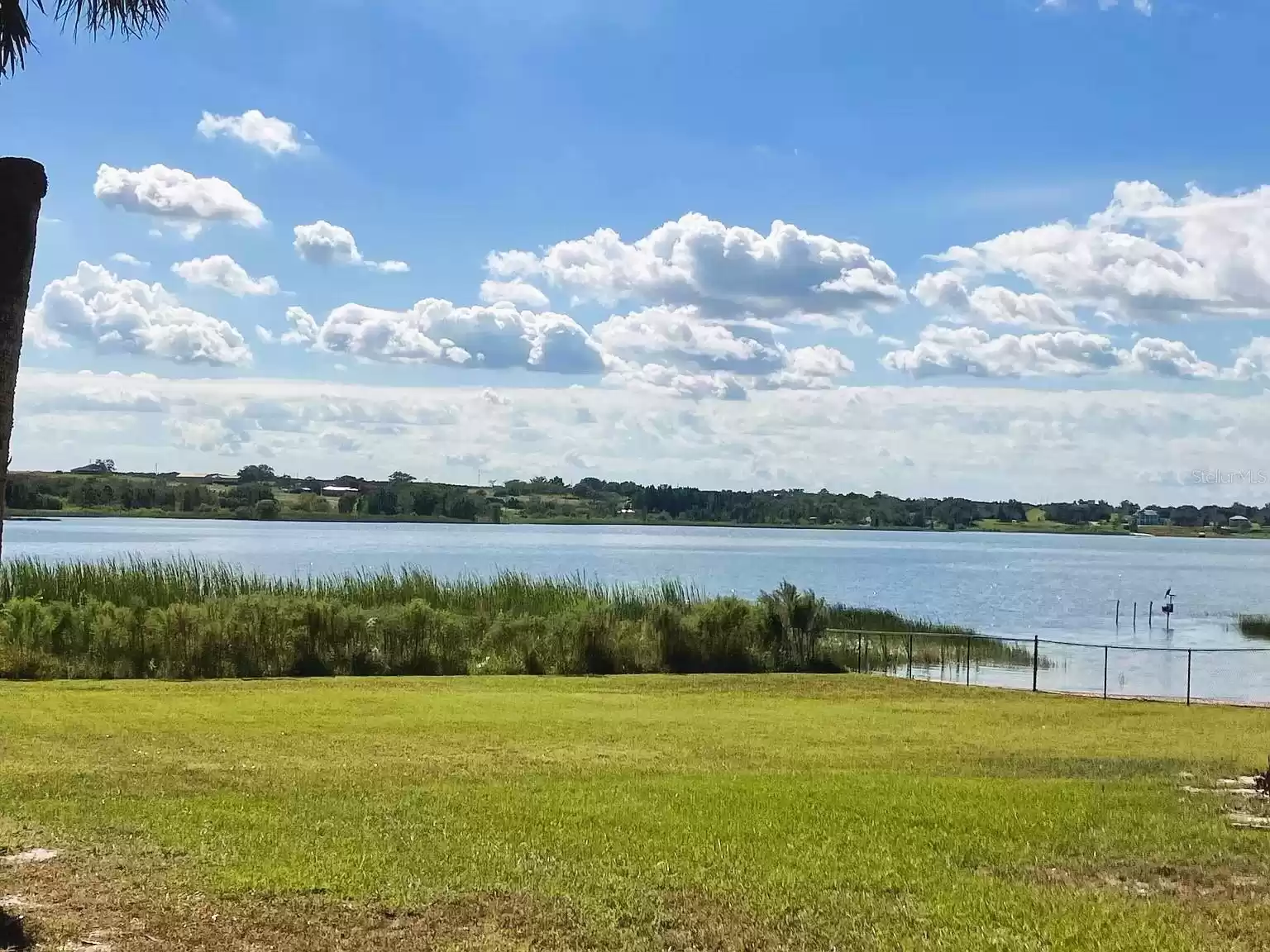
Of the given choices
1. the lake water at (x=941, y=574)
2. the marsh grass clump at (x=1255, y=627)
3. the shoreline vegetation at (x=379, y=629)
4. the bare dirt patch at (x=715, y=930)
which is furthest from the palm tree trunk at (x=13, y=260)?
the marsh grass clump at (x=1255, y=627)

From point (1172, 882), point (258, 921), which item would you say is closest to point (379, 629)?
point (258, 921)

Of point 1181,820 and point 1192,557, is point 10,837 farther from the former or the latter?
point 1192,557

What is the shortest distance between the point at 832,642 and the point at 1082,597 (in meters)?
43.5

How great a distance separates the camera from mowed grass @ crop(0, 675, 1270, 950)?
719cm

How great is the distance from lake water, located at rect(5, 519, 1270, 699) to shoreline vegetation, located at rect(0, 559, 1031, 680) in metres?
6.25

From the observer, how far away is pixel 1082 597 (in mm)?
70500

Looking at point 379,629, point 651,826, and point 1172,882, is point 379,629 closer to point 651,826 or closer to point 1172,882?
point 651,826

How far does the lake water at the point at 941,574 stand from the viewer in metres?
39.2

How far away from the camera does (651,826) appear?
31.0 feet

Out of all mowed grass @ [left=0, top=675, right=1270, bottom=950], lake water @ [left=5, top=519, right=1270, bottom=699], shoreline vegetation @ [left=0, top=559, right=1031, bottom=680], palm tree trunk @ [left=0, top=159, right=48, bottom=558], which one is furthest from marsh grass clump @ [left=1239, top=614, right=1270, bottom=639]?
palm tree trunk @ [left=0, top=159, right=48, bottom=558]

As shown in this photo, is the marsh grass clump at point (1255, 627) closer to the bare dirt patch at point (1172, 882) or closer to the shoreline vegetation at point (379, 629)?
the shoreline vegetation at point (379, 629)

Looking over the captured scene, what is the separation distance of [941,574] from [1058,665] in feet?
180

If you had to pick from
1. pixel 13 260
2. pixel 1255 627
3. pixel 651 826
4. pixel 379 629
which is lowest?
pixel 1255 627

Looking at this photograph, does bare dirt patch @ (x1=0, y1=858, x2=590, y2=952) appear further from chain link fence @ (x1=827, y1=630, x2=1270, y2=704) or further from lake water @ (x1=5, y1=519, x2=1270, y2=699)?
lake water @ (x1=5, y1=519, x2=1270, y2=699)
